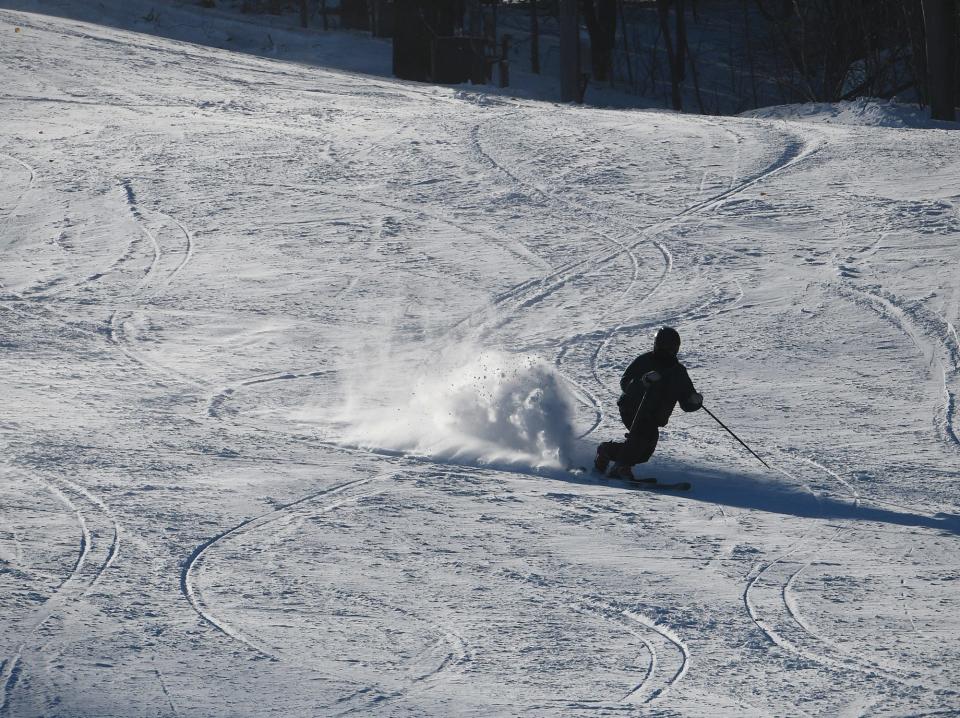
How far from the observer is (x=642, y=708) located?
17.9 feet

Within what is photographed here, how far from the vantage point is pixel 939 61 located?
22094mm

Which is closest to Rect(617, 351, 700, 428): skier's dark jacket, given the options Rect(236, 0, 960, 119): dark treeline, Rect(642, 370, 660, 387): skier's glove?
Rect(642, 370, 660, 387): skier's glove

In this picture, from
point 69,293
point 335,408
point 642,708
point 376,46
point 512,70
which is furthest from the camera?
point 512,70

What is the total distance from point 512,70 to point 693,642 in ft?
97.1

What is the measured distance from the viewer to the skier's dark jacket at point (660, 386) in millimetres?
8789

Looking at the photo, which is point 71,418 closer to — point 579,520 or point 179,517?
point 179,517

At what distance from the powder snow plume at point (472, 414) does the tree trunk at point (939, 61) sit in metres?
13.5

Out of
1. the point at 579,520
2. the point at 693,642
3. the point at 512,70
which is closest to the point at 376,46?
the point at 512,70

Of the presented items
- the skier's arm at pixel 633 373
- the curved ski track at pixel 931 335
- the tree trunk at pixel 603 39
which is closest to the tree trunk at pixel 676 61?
the tree trunk at pixel 603 39

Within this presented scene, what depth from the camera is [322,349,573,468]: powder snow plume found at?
958cm

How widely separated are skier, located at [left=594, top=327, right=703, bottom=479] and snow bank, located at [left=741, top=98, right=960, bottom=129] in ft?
44.2

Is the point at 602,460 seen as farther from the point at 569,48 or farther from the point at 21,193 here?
the point at 569,48

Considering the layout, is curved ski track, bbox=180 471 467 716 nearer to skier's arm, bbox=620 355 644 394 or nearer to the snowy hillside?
the snowy hillside

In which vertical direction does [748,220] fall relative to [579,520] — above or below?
above
